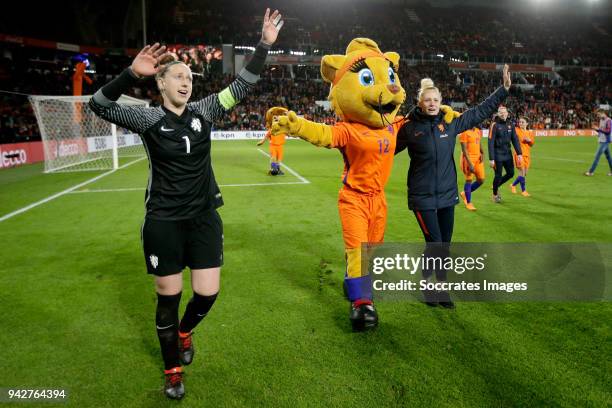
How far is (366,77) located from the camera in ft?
12.7

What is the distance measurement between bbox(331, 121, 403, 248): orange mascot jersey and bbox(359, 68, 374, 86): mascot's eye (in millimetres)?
365

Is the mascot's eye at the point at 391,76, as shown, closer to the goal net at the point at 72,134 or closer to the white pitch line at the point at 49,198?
the white pitch line at the point at 49,198

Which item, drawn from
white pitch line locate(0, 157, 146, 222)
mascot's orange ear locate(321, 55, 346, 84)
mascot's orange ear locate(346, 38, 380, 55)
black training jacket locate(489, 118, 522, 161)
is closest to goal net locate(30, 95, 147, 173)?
white pitch line locate(0, 157, 146, 222)

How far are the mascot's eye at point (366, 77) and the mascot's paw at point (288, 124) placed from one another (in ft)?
2.30

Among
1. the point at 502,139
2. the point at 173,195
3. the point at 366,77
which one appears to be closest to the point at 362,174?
the point at 366,77

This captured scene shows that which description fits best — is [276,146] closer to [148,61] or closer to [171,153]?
[171,153]

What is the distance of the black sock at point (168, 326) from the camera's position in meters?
2.90

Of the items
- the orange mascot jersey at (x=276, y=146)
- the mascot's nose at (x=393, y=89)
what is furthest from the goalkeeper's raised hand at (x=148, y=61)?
the orange mascot jersey at (x=276, y=146)

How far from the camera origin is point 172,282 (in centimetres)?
288

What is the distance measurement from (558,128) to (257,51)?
43.6 m

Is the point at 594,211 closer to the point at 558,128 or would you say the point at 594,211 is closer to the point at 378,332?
the point at 378,332

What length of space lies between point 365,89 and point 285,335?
2.22 metres

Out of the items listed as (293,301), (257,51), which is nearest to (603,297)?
(293,301)

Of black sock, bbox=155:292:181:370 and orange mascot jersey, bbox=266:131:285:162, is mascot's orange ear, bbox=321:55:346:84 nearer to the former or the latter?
black sock, bbox=155:292:181:370
